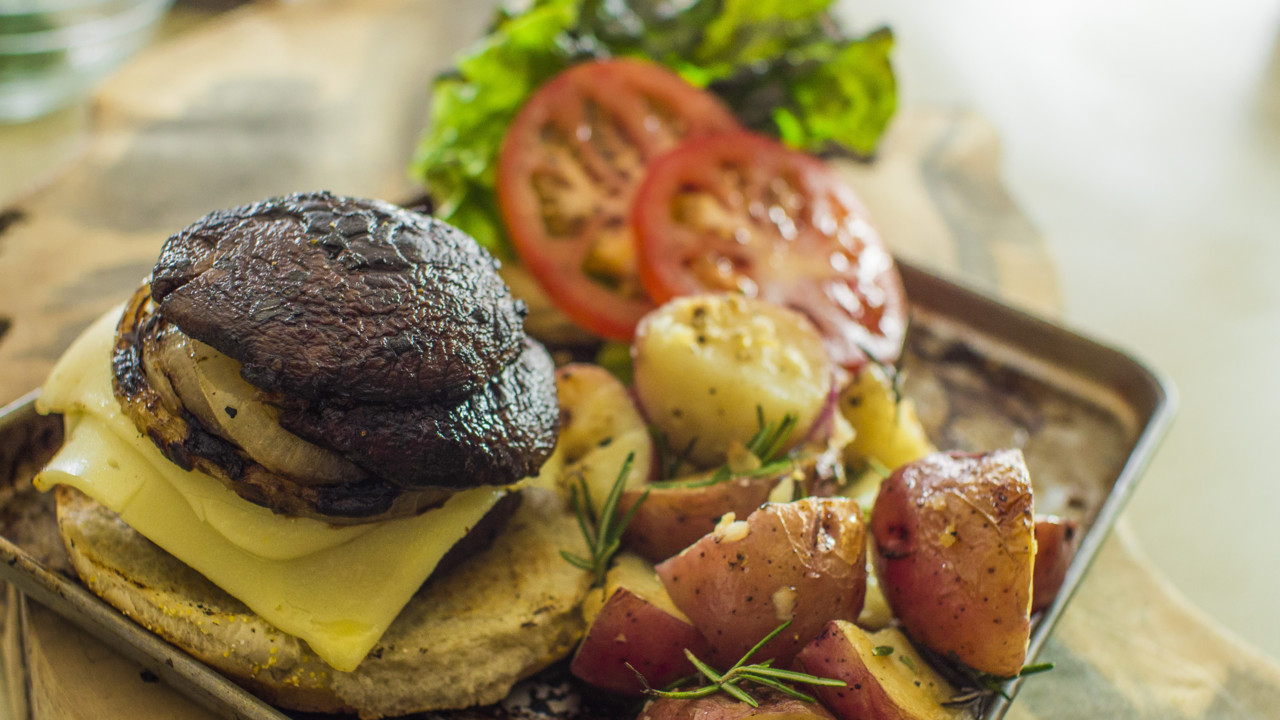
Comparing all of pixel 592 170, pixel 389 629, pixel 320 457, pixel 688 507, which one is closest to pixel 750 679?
pixel 688 507

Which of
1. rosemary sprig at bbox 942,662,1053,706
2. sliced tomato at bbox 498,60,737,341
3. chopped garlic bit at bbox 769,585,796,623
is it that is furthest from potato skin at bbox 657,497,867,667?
sliced tomato at bbox 498,60,737,341

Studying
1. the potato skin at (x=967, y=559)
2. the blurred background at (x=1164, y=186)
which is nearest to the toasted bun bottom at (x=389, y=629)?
the potato skin at (x=967, y=559)

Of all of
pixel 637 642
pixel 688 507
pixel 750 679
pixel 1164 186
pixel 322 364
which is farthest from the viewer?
pixel 1164 186

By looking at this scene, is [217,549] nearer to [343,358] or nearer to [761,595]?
[343,358]

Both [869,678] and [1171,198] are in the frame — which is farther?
[1171,198]

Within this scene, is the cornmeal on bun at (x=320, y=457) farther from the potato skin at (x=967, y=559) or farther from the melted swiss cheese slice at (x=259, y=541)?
the potato skin at (x=967, y=559)

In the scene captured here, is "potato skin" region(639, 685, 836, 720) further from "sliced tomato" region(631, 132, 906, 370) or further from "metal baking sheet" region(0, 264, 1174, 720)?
"sliced tomato" region(631, 132, 906, 370)

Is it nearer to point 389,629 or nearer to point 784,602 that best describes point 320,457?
point 389,629
